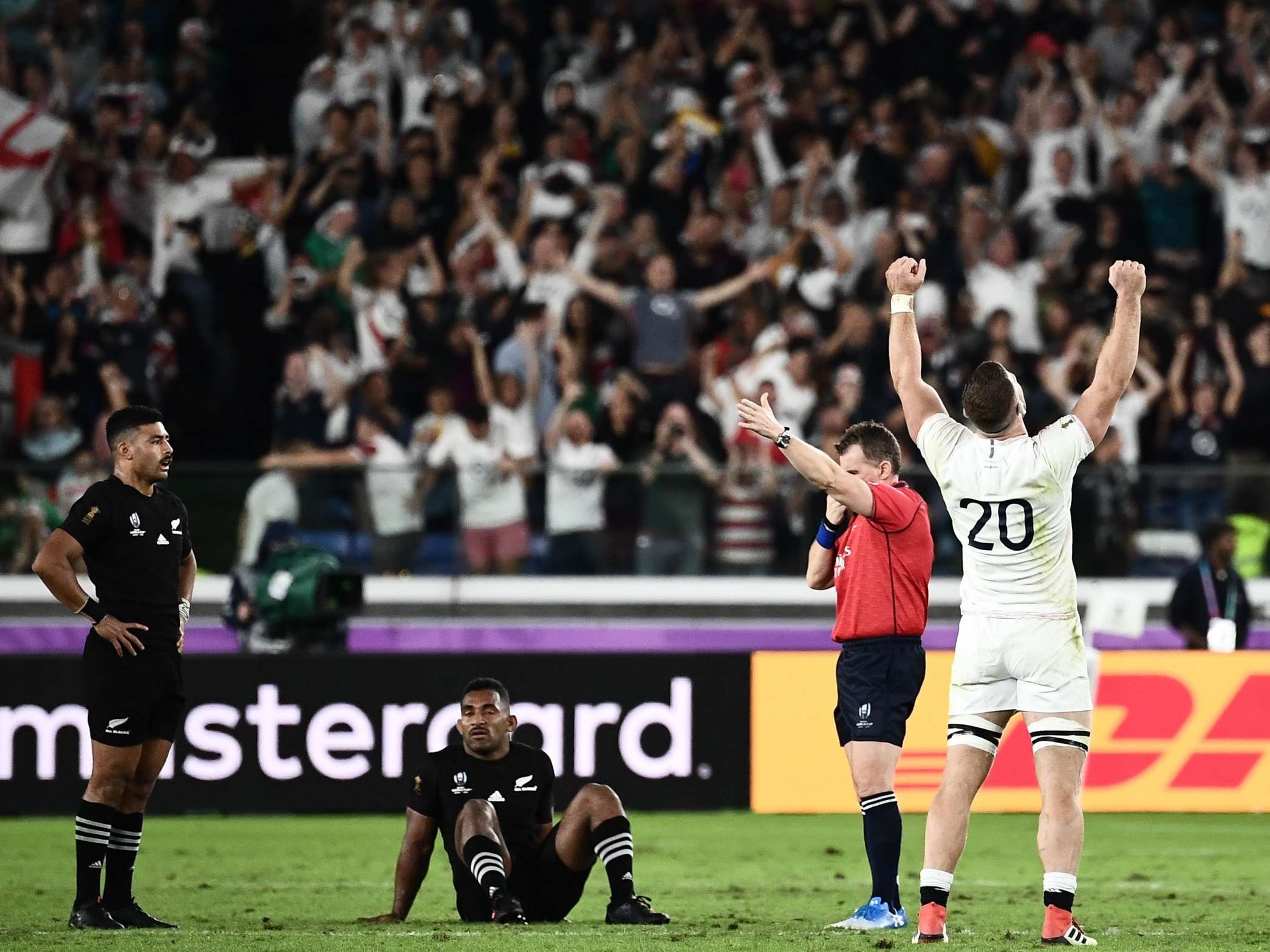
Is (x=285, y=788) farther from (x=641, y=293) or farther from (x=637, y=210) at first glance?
(x=637, y=210)

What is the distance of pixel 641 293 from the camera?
52.1ft

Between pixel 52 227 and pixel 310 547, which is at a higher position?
pixel 52 227

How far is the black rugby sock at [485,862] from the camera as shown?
26.3ft

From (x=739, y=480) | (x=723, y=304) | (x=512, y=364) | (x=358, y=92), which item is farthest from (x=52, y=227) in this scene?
(x=739, y=480)

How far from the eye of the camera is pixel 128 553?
813cm

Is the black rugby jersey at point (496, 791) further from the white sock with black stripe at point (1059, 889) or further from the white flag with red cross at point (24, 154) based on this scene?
the white flag with red cross at point (24, 154)

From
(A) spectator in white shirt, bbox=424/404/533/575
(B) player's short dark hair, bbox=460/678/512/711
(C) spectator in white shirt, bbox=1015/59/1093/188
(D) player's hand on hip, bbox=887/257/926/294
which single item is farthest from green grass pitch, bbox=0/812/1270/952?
(C) spectator in white shirt, bbox=1015/59/1093/188

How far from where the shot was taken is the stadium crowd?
14.0m

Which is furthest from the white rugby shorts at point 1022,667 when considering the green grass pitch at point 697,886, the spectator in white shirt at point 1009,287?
the spectator in white shirt at point 1009,287

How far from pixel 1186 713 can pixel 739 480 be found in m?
3.33

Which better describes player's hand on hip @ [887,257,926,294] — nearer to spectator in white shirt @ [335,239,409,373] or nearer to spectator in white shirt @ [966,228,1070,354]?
spectator in white shirt @ [335,239,409,373]

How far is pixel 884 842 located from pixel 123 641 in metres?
3.08

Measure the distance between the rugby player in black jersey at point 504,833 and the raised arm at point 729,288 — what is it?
26.8ft

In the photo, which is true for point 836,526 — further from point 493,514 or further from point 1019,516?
point 493,514
